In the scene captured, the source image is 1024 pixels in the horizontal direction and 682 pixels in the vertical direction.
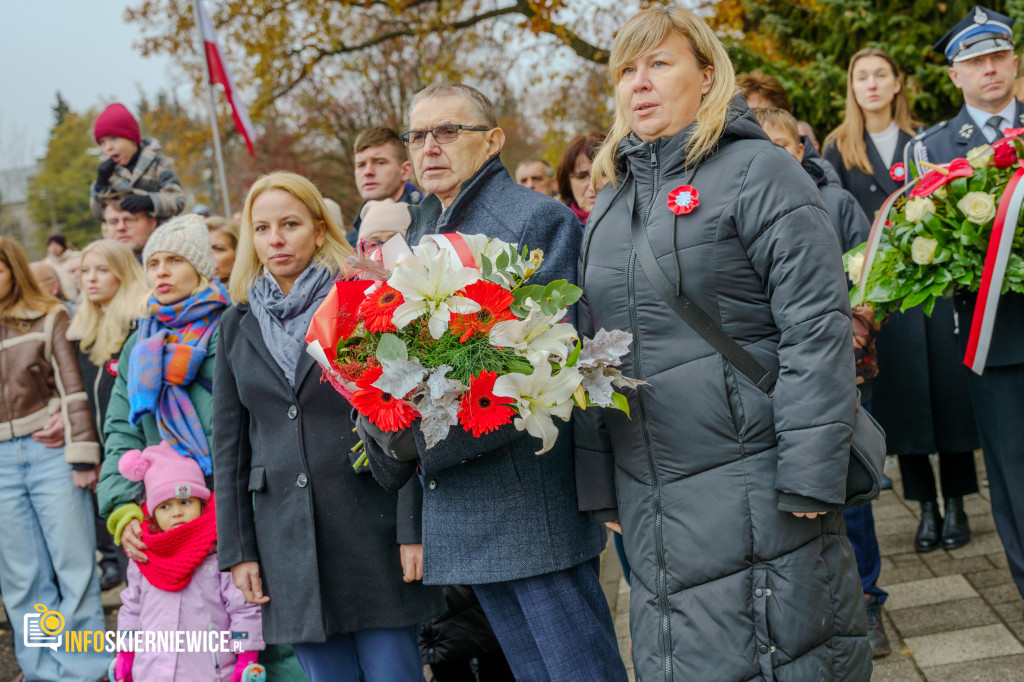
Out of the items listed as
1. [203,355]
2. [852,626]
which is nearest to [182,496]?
[203,355]

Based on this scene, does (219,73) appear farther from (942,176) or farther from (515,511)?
(515,511)

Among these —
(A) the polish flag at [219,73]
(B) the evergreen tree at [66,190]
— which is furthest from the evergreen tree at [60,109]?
(A) the polish flag at [219,73]

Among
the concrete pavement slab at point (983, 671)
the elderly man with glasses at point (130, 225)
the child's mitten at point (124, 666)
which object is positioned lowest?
the concrete pavement slab at point (983, 671)

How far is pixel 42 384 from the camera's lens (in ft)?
16.1

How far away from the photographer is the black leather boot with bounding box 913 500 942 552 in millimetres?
4938

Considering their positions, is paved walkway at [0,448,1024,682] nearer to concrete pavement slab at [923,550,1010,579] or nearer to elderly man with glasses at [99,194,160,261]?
concrete pavement slab at [923,550,1010,579]

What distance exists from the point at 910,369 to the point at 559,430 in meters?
2.86

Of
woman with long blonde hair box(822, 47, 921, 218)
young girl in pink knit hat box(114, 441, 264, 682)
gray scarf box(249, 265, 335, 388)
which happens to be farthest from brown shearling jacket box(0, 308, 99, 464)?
woman with long blonde hair box(822, 47, 921, 218)

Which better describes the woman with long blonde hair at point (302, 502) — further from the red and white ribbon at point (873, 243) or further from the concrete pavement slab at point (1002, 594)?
the concrete pavement slab at point (1002, 594)

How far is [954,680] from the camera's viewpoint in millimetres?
3496

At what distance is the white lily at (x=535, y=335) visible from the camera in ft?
7.00

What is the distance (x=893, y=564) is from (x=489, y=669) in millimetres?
2517

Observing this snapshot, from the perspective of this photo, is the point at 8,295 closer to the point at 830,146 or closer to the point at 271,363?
the point at 271,363

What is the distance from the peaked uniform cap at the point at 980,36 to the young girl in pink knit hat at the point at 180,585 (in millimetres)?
4045
